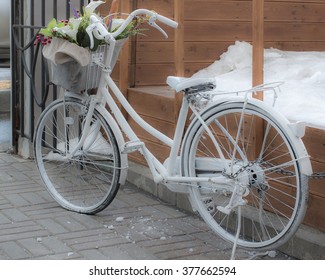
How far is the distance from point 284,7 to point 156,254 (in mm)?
2824

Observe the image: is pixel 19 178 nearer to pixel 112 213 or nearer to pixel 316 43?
pixel 112 213

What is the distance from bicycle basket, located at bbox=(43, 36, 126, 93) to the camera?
12.8ft

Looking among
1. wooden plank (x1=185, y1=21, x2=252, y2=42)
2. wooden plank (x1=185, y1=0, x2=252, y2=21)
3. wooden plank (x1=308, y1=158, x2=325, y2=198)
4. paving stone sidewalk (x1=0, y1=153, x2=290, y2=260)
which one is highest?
wooden plank (x1=185, y1=0, x2=252, y2=21)

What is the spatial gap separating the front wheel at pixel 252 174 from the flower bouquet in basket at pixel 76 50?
0.85 m

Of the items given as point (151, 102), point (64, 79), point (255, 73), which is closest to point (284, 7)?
point (151, 102)

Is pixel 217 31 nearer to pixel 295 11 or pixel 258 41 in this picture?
pixel 295 11

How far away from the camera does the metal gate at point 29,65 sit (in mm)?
5570

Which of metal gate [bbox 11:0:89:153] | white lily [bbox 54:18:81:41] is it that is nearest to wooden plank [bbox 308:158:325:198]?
white lily [bbox 54:18:81:41]

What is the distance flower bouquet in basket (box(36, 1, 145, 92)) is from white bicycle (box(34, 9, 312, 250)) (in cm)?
7

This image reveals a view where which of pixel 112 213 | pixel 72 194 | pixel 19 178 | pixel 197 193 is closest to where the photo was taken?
pixel 197 193

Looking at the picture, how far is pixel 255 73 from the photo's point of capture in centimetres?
388

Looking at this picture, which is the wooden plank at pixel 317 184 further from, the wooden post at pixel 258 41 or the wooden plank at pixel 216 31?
the wooden plank at pixel 216 31

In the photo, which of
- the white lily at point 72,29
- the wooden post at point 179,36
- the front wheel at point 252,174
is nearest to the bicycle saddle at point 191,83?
the front wheel at point 252,174

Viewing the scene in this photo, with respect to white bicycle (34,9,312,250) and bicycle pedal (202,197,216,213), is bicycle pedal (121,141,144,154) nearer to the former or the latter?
white bicycle (34,9,312,250)
